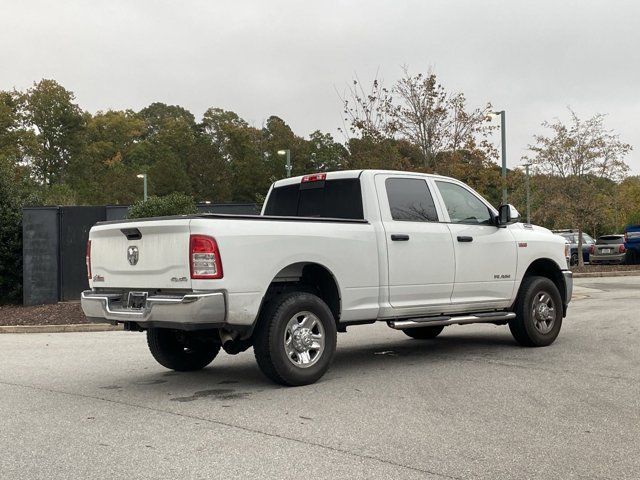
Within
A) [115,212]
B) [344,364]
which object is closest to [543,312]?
[344,364]

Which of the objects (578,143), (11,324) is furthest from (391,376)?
(578,143)

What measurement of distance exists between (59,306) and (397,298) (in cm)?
1044

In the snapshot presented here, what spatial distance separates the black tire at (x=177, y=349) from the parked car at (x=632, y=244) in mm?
25561

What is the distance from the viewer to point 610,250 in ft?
98.8

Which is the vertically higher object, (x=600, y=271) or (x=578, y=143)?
(x=578, y=143)

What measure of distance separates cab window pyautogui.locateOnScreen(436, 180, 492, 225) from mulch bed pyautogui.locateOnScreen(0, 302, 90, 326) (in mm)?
7945

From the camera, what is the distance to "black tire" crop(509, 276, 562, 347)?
8.87 m

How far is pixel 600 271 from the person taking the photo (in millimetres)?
25391

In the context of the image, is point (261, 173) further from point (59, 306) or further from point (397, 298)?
point (397, 298)

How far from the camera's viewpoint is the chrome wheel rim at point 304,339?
6664 mm

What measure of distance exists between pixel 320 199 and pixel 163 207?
755 cm

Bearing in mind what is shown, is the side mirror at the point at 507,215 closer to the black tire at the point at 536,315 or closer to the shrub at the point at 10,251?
the black tire at the point at 536,315

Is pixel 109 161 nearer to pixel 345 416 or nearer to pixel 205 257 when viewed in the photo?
pixel 205 257

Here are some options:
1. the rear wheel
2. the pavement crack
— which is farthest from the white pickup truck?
the rear wheel
